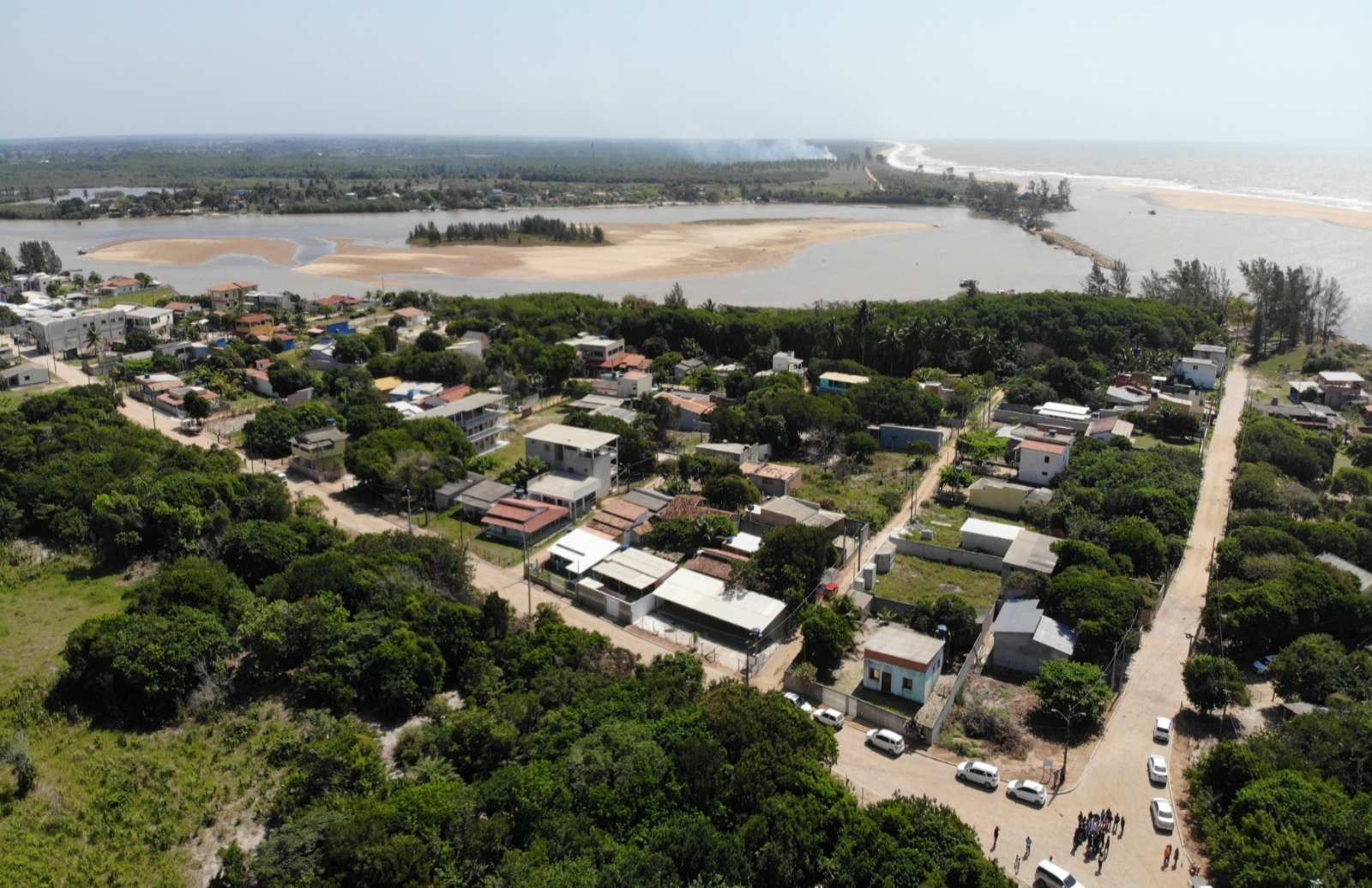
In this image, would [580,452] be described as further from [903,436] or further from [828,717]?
[828,717]

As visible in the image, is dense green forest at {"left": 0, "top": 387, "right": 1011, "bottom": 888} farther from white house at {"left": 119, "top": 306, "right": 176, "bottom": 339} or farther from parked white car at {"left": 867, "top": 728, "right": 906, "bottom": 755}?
white house at {"left": 119, "top": 306, "right": 176, "bottom": 339}

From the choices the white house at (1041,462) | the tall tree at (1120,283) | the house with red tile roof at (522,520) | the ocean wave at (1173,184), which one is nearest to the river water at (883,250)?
the ocean wave at (1173,184)

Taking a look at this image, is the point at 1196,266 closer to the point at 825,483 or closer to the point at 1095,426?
the point at 1095,426

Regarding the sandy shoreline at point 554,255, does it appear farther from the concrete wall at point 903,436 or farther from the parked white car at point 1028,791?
the parked white car at point 1028,791

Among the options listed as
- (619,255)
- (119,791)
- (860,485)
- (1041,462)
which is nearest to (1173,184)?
(619,255)

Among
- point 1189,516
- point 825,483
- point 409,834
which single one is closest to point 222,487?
point 409,834

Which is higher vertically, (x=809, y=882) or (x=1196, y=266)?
(x=1196, y=266)
